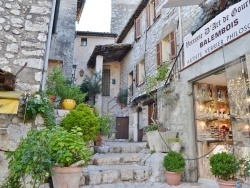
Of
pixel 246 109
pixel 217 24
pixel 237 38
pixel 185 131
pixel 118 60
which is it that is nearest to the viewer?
pixel 246 109

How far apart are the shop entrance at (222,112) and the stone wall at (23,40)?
3647 millimetres

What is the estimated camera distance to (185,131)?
16.9ft

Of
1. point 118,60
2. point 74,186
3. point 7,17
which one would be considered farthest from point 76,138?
point 118,60

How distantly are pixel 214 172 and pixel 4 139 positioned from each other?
12.4ft

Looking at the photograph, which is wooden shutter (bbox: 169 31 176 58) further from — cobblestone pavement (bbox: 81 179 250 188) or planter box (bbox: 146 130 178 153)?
cobblestone pavement (bbox: 81 179 250 188)

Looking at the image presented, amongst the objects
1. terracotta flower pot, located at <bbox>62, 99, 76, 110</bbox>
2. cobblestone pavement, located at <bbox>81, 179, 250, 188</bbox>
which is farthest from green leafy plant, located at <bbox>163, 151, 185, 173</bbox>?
terracotta flower pot, located at <bbox>62, 99, 76, 110</bbox>

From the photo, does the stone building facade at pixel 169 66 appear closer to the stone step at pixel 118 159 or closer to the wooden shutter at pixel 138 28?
the wooden shutter at pixel 138 28

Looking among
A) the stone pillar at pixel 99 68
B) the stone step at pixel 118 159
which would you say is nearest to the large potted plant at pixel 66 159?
the stone step at pixel 118 159

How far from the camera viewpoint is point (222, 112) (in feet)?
18.5

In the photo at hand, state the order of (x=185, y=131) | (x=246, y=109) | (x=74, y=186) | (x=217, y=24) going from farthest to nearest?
(x=185, y=131)
(x=217, y=24)
(x=246, y=109)
(x=74, y=186)

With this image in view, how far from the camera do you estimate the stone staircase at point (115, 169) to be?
4277 mm

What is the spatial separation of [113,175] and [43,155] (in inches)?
79.6

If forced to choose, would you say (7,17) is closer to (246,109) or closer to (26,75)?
(26,75)

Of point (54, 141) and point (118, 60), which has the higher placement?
point (118, 60)
